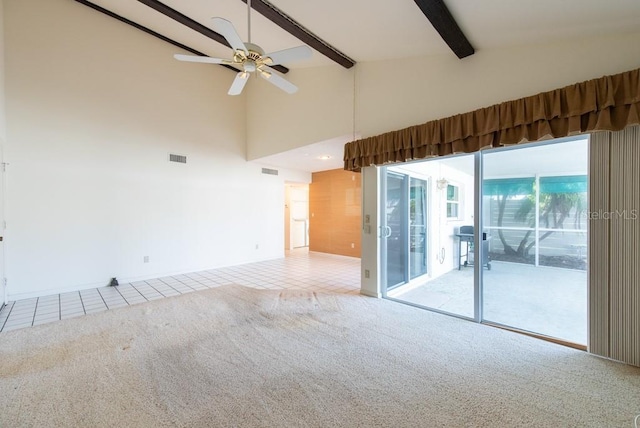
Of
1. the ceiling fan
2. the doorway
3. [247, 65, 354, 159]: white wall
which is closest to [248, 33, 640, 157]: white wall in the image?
[247, 65, 354, 159]: white wall

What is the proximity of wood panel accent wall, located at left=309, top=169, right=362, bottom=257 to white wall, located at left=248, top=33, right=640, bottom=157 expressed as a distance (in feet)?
8.18

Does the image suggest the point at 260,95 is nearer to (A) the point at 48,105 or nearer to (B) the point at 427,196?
(A) the point at 48,105

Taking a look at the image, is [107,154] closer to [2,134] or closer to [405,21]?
[2,134]

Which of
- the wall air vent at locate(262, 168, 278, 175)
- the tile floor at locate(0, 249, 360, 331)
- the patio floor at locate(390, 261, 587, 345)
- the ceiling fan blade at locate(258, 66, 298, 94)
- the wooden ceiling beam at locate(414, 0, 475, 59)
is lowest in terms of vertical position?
the tile floor at locate(0, 249, 360, 331)

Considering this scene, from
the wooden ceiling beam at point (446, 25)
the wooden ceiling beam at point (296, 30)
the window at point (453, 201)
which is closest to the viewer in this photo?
the wooden ceiling beam at point (446, 25)

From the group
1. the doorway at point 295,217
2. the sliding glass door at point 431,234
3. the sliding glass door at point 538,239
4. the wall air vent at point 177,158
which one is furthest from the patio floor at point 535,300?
the doorway at point 295,217

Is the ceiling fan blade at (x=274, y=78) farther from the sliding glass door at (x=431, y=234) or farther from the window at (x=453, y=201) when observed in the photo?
the window at (x=453, y=201)

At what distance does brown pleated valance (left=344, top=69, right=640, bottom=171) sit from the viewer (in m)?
2.07

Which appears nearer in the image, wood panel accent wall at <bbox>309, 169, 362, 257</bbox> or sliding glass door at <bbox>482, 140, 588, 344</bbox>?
sliding glass door at <bbox>482, 140, 588, 344</bbox>

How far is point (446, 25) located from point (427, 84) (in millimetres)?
848

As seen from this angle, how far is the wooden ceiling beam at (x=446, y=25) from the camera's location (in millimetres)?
2277

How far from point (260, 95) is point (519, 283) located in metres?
5.95

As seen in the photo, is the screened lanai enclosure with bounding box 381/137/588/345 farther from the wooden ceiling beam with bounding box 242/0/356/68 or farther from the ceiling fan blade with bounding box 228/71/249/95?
the ceiling fan blade with bounding box 228/71/249/95

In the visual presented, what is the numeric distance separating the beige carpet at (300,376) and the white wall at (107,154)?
1.85 metres
